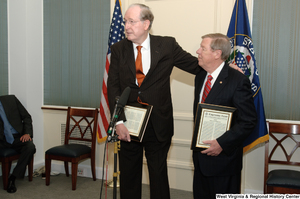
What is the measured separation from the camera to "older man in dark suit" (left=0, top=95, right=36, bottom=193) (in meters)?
3.60

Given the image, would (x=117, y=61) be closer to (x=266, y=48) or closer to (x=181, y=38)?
(x=181, y=38)

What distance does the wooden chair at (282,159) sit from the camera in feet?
8.52

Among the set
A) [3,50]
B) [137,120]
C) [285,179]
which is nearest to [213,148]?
[137,120]

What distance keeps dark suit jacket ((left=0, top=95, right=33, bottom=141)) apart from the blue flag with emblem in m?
2.85

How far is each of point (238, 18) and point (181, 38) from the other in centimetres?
79

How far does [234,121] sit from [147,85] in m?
0.72

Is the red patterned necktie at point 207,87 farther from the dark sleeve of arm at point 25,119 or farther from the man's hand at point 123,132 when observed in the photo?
the dark sleeve of arm at point 25,119

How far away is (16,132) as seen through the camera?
3.85 m

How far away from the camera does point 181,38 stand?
3.61 m

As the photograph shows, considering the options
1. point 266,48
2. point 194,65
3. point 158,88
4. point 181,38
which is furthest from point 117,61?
point 266,48

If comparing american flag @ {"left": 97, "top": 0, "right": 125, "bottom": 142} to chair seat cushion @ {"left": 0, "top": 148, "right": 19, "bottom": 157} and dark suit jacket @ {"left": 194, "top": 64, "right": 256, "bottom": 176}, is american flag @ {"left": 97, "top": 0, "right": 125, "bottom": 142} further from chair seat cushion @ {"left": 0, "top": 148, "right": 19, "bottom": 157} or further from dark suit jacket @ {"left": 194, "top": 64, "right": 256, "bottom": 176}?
dark suit jacket @ {"left": 194, "top": 64, "right": 256, "bottom": 176}

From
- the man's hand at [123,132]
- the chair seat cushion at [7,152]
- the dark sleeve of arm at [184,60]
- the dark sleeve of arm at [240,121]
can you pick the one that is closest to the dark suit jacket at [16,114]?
the chair seat cushion at [7,152]

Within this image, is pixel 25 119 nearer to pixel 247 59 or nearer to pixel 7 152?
pixel 7 152

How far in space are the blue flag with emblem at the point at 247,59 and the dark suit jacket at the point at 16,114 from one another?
285cm
